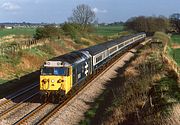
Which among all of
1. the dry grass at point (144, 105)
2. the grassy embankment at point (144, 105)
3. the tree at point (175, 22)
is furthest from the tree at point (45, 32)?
the tree at point (175, 22)

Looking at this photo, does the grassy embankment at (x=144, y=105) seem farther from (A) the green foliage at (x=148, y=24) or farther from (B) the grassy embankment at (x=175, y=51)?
(A) the green foliage at (x=148, y=24)

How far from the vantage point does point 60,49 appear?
58406 mm

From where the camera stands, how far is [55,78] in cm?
2391

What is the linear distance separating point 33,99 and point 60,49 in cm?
3234

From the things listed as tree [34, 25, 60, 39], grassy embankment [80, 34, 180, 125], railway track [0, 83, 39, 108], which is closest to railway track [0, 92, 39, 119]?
railway track [0, 83, 39, 108]

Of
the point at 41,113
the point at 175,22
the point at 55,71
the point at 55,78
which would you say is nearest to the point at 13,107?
the point at 41,113

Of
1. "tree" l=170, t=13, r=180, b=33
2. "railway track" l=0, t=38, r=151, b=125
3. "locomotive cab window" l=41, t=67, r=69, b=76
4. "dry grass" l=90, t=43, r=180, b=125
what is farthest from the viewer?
"tree" l=170, t=13, r=180, b=33

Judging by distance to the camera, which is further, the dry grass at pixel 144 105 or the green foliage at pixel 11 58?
the green foliage at pixel 11 58

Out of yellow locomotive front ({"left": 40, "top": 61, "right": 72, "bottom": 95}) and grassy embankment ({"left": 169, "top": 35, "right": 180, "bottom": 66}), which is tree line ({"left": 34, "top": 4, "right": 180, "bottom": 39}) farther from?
yellow locomotive front ({"left": 40, "top": 61, "right": 72, "bottom": 95})

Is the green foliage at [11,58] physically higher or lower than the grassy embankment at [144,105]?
lower

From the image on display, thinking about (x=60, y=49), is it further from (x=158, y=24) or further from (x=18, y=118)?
(x=158, y=24)

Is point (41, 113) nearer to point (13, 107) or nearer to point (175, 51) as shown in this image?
point (13, 107)

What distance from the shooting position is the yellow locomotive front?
23.9 metres

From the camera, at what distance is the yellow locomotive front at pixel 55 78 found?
78.4 feet
